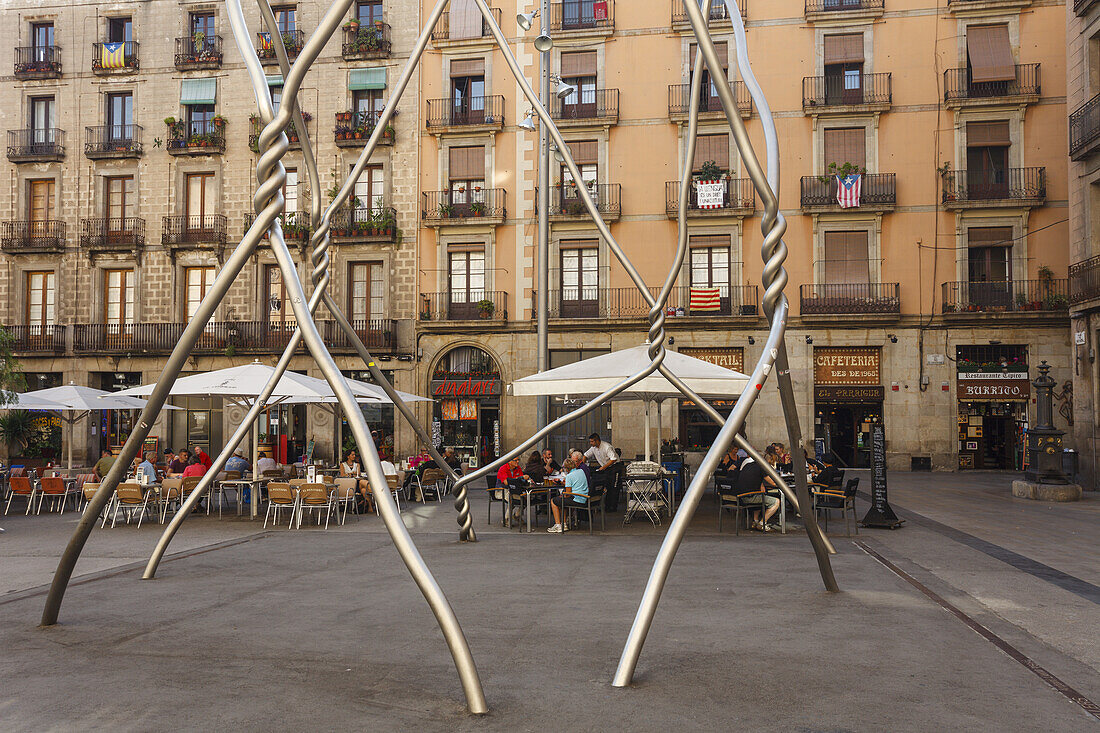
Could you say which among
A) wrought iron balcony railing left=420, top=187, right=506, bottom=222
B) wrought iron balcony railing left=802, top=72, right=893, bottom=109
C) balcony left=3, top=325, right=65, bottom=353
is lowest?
balcony left=3, top=325, right=65, bottom=353

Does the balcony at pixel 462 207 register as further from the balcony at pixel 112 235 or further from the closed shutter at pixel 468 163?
the balcony at pixel 112 235

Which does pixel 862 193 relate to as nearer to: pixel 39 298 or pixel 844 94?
pixel 844 94

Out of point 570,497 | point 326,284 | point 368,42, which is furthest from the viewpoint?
point 368,42

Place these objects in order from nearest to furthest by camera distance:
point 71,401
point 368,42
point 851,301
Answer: point 71,401 → point 851,301 → point 368,42

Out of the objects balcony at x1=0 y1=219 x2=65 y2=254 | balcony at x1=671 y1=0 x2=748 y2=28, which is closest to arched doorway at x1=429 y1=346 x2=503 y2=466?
balcony at x1=671 y1=0 x2=748 y2=28

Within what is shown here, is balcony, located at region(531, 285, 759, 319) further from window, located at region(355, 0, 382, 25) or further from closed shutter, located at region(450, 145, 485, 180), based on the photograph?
window, located at region(355, 0, 382, 25)

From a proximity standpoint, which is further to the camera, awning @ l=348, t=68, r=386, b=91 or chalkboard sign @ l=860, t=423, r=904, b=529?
awning @ l=348, t=68, r=386, b=91

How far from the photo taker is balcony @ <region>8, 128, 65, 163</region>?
31156 mm

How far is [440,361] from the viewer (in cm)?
2914

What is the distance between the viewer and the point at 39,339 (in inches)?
1218

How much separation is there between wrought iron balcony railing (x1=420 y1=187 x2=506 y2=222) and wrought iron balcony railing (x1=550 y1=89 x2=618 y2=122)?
3535 millimetres

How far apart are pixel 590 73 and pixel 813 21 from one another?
7728mm

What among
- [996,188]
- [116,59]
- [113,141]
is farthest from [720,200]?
[116,59]

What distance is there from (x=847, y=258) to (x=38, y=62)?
3094 cm
